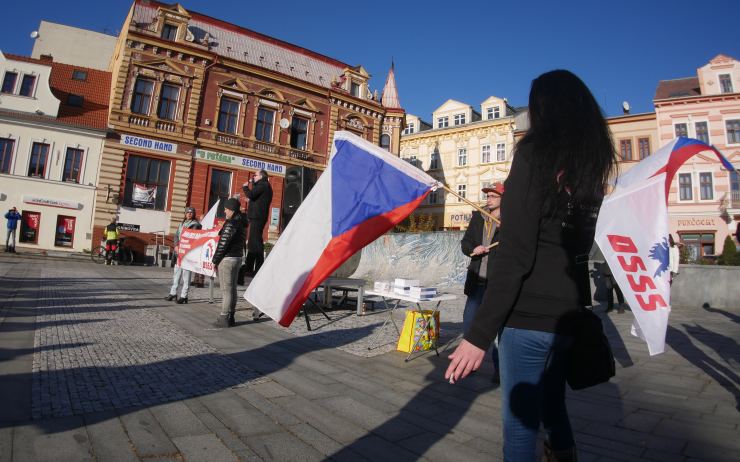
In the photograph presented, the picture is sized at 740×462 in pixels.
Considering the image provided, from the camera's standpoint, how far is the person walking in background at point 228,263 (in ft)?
21.8

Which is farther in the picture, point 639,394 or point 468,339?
point 639,394

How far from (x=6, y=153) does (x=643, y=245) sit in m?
28.9

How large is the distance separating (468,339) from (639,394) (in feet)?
12.4

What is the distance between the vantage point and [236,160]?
26844 mm

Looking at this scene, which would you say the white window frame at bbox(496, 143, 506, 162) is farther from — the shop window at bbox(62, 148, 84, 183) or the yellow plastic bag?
the yellow plastic bag

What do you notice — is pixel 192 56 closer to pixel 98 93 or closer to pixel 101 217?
pixel 98 93

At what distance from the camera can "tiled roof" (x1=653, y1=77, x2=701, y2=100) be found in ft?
110

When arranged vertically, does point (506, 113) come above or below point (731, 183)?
above

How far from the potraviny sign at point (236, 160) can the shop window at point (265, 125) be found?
1723 mm

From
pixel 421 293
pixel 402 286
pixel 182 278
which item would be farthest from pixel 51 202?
pixel 421 293

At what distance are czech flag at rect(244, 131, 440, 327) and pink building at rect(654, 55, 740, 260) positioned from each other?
34059 millimetres

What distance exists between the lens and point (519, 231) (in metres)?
1.64

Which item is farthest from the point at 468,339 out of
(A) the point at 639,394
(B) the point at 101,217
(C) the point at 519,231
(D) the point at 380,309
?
(B) the point at 101,217

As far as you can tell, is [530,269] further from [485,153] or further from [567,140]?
[485,153]
